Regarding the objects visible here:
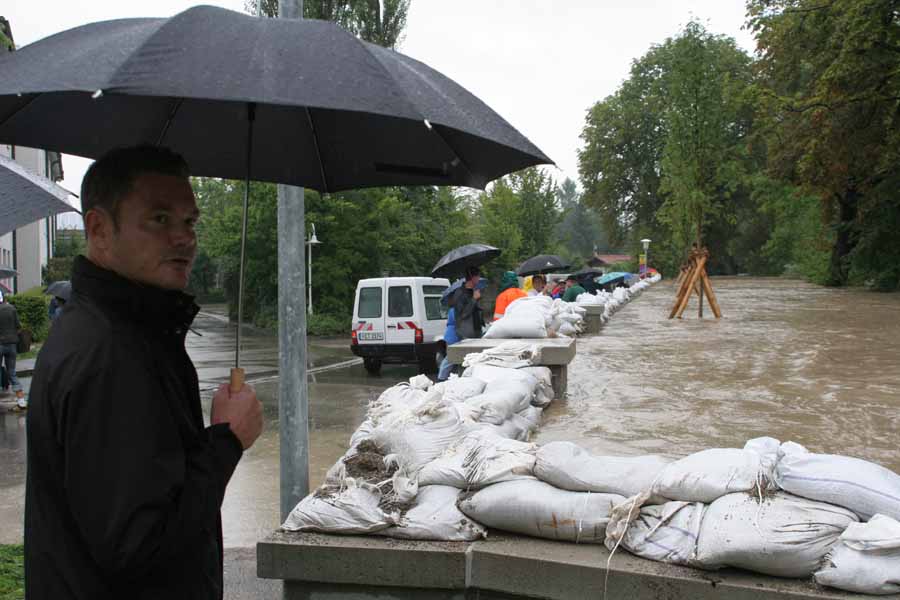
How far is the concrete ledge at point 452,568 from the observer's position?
270cm

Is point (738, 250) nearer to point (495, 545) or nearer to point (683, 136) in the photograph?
point (683, 136)

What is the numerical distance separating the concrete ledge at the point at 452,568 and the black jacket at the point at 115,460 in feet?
3.89

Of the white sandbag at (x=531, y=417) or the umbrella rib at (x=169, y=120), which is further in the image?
the white sandbag at (x=531, y=417)

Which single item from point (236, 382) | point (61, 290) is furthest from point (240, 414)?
point (61, 290)

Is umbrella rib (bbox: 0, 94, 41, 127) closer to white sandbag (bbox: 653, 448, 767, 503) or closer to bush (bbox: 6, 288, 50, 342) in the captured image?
white sandbag (bbox: 653, 448, 767, 503)

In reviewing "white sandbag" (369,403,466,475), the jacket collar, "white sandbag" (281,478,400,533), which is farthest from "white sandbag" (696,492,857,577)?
the jacket collar

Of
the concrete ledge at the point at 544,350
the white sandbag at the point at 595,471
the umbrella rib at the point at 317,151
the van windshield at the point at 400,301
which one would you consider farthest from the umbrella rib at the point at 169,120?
the van windshield at the point at 400,301

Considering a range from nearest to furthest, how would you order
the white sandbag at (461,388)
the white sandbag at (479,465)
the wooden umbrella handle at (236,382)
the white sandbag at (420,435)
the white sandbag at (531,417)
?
the wooden umbrella handle at (236,382) → the white sandbag at (479,465) → the white sandbag at (420,435) → the white sandbag at (461,388) → the white sandbag at (531,417)

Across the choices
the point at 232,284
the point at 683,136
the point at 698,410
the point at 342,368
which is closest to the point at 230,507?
the point at 698,410

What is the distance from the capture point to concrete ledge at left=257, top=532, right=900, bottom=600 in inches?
106

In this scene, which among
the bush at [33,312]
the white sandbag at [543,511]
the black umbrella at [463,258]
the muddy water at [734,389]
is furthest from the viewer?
the bush at [33,312]

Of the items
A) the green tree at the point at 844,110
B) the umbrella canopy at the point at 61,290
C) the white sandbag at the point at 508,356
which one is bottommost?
the white sandbag at the point at 508,356

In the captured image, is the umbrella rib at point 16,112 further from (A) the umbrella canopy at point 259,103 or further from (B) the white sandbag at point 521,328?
(B) the white sandbag at point 521,328

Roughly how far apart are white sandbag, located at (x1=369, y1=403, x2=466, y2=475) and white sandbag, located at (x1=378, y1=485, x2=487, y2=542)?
35cm
